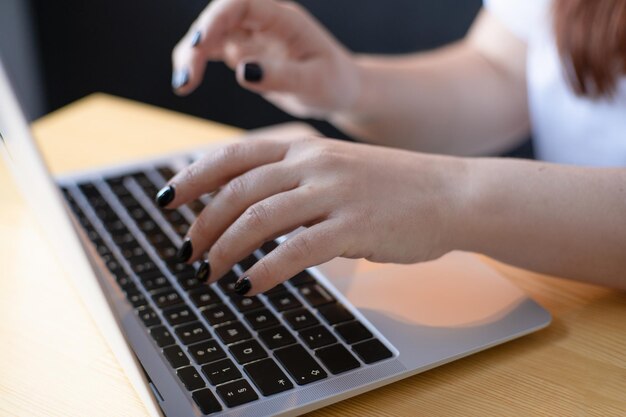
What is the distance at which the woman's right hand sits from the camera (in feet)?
2.61

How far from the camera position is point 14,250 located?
666 mm

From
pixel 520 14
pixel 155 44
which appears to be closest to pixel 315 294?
pixel 520 14

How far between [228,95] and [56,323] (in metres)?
1.41

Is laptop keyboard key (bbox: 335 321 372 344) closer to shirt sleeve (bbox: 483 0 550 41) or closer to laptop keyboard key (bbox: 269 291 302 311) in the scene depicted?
laptop keyboard key (bbox: 269 291 302 311)

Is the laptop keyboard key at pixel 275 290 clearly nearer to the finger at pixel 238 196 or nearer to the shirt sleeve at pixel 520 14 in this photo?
the finger at pixel 238 196

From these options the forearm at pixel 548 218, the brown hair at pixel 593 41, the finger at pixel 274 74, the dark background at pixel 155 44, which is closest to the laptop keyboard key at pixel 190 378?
the forearm at pixel 548 218

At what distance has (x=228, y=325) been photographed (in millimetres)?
529

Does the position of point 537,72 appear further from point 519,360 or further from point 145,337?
point 145,337

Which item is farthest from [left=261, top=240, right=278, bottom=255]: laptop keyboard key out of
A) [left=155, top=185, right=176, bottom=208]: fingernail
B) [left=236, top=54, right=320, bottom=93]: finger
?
[left=236, top=54, right=320, bottom=93]: finger

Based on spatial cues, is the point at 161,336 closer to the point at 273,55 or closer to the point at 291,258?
the point at 291,258

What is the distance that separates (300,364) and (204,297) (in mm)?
109

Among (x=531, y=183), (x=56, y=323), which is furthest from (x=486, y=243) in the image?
(x=56, y=323)

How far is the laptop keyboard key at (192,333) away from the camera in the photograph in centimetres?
51

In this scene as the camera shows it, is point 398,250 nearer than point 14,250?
Yes
